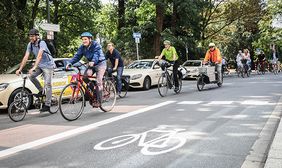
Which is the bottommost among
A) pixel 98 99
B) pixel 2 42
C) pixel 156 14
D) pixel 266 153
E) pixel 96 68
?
pixel 266 153

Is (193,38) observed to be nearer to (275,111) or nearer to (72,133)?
(275,111)

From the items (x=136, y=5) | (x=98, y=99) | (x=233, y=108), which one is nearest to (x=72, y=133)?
(x=98, y=99)

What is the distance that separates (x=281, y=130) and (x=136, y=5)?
25.7m

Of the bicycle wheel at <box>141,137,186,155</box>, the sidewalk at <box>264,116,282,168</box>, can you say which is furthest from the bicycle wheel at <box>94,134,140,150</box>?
the sidewalk at <box>264,116,282,168</box>

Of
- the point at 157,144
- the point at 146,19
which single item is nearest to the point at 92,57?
the point at 157,144

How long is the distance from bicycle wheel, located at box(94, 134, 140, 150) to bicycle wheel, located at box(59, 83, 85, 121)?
2233mm

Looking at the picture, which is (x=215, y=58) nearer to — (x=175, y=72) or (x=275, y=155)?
(x=175, y=72)

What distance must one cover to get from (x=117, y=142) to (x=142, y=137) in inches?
20.1

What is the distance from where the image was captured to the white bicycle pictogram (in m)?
5.77

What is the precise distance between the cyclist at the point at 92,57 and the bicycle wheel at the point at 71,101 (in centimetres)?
42

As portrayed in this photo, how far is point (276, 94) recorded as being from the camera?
12.8 metres

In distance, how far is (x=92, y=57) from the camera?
9.09 meters

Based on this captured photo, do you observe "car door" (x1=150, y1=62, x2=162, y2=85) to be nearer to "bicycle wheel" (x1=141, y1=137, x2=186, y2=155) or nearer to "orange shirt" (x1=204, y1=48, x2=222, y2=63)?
"orange shirt" (x1=204, y1=48, x2=222, y2=63)

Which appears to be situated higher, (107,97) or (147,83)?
(147,83)
